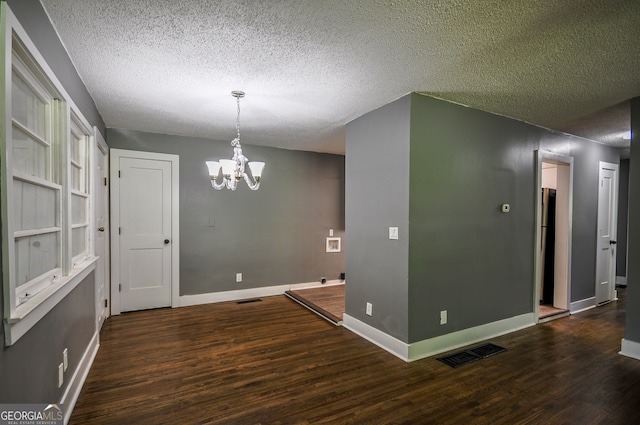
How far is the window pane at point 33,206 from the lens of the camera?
140 cm

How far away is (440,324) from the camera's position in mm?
2932

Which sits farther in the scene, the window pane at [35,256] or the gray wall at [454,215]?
the gray wall at [454,215]

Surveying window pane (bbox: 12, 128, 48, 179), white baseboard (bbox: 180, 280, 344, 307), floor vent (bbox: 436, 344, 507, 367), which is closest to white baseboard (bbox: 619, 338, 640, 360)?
floor vent (bbox: 436, 344, 507, 367)

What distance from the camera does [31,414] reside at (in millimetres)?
1436

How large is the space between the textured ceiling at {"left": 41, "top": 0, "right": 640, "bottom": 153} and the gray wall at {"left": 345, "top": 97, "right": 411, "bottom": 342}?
245 millimetres

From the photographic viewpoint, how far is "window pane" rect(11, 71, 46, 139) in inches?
56.0

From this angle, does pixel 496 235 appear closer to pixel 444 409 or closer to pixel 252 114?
pixel 444 409

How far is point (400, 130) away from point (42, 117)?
266cm

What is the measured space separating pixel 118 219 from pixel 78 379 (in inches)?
90.0

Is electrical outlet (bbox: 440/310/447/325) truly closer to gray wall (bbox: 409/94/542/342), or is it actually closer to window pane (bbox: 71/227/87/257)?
gray wall (bbox: 409/94/542/342)

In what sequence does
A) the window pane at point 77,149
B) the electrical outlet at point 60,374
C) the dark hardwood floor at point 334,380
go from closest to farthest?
1. the electrical outlet at point 60,374
2. the dark hardwood floor at point 334,380
3. the window pane at point 77,149

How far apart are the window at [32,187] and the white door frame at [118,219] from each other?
175cm

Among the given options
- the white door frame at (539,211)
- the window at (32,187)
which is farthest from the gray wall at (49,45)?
the white door frame at (539,211)

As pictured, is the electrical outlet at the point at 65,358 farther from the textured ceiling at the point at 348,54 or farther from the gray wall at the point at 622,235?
the gray wall at the point at 622,235
